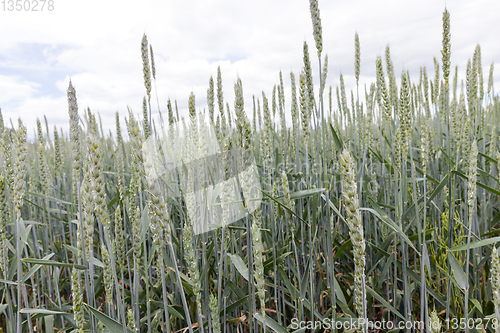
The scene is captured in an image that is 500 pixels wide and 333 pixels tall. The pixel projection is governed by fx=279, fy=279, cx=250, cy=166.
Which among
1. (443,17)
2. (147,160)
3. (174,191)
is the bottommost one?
(174,191)

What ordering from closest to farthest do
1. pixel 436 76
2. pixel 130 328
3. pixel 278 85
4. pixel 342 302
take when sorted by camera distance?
pixel 130 328 → pixel 342 302 → pixel 436 76 → pixel 278 85

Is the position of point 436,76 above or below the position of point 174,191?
above

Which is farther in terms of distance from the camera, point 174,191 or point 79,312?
point 174,191

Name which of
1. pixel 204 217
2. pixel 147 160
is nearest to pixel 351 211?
pixel 147 160

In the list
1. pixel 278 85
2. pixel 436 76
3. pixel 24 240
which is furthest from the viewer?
pixel 278 85

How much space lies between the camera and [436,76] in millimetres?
1832

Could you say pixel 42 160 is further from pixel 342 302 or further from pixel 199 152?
pixel 342 302

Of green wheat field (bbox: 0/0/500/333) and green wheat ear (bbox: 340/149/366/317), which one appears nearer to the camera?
green wheat ear (bbox: 340/149/366/317)

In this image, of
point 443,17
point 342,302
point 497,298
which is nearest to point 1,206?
point 342,302

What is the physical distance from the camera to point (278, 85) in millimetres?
2566

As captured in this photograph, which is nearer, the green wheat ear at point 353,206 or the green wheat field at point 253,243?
the green wheat ear at point 353,206

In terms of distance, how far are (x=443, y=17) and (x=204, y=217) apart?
4.98ft

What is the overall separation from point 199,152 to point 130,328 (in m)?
0.81

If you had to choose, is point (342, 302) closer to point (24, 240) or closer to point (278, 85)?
point (24, 240)
